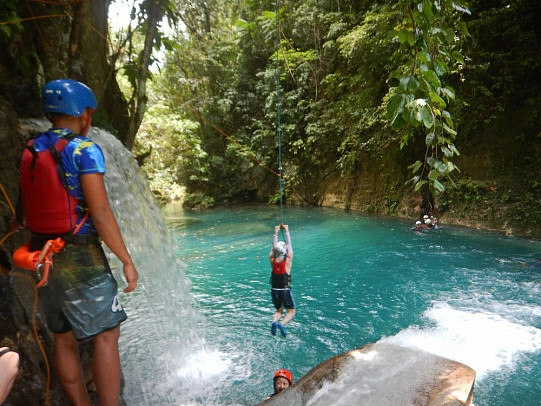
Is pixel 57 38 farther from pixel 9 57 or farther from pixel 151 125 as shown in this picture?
pixel 151 125

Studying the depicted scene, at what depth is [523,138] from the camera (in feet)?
38.9

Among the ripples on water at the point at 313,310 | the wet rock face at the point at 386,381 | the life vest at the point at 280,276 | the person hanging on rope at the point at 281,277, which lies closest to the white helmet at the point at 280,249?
the person hanging on rope at the point at 281,277

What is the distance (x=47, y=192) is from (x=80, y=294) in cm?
65

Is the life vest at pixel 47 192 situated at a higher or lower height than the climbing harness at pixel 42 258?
higher

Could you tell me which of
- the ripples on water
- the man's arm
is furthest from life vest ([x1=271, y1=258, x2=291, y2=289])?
the man's arm

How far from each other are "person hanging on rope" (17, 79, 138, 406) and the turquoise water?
2.39 metres

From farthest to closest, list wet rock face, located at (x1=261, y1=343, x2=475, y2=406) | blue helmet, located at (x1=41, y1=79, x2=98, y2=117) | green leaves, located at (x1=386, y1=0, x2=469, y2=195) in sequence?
wet rock face, located at (x1=261, y1=343, x2=475, y2=406), blue helmet, located at (x1=41, y1=79, x2=98, y2=117), green leaves, located at (x1=386, y1=0, x2=469, y2=195)

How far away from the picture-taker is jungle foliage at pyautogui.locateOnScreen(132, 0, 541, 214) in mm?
11898

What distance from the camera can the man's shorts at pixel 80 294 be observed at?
2057 mm

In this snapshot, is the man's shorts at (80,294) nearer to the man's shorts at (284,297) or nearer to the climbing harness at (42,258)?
the climbing harness at (42,258)

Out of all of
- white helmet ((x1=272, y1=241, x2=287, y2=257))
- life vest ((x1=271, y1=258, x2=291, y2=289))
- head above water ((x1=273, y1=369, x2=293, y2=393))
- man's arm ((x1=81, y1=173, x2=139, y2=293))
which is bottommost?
head above water ((x1=273, y1=369, x2=293, y2=393))

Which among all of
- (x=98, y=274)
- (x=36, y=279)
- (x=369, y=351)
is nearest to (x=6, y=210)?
(x=36, y=279)

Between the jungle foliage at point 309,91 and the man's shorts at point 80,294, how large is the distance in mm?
6919

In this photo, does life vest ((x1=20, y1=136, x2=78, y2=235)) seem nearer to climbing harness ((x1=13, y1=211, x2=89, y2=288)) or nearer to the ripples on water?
climbing harness ((x1=13, y1=211, x2=89, y2=288))
